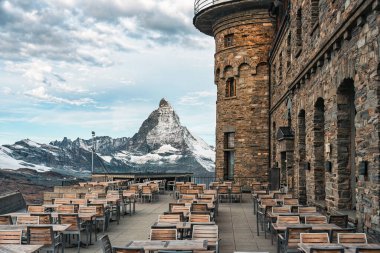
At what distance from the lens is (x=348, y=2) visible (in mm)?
10617

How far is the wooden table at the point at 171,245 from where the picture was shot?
26.7ft

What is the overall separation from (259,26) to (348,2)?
18.5 meters

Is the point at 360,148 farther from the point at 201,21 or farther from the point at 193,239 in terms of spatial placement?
the point at 201,21

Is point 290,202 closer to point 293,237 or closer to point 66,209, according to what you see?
Answer: point 293,237

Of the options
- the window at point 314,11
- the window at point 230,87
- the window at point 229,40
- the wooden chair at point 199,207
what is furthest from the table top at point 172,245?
the window at point 229,40

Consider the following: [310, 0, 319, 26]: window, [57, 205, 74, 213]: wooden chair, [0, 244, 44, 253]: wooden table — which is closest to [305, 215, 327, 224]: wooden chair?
[0, 244, 44, 253]: wooden table

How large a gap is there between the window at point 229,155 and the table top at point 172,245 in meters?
21.5

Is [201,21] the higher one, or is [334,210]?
[201,21]

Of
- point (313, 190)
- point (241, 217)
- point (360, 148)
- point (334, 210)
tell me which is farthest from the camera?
point (241, 217)

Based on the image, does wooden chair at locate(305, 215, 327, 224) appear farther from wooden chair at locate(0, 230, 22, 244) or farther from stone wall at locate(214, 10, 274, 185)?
stone wall at locate(214, 10, 274, 185)

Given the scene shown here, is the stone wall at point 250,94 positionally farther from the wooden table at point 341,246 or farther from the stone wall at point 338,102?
the wooden table at point 341,246

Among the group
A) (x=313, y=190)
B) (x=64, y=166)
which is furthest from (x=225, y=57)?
(x=64, y=166)

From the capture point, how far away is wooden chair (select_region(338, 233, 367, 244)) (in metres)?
8.41

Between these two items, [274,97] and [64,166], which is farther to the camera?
[64,166]
